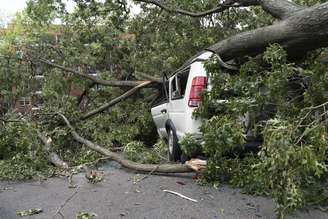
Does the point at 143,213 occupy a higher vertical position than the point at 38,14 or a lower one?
lower

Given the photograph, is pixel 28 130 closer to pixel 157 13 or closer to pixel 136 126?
pixel 136 126


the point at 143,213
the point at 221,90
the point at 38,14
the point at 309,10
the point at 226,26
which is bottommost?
the point at 143,213

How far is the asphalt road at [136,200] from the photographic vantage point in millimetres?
4691

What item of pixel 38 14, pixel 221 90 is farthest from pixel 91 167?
pixel 38 14

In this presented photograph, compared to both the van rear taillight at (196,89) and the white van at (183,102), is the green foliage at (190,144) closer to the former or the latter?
the white van at (183,102)

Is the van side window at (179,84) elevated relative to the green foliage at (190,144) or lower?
elevated

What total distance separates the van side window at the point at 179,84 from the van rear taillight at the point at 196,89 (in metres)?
0.51

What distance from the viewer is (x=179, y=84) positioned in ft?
25.3

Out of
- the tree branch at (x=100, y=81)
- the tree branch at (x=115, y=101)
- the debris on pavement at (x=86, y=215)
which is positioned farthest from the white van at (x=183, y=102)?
the tree branch at (x=100, y=81)

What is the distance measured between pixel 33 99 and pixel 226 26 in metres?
6.07

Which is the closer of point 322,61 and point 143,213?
point 143,213

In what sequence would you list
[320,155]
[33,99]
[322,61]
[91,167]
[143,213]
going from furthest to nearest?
1. [33,99]
2. [91,167]
3. [322,61]
4. [143,213]
5. [320,155]

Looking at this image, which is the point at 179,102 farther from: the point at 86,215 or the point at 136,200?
the point at 86,215

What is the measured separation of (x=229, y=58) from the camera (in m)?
6.85
